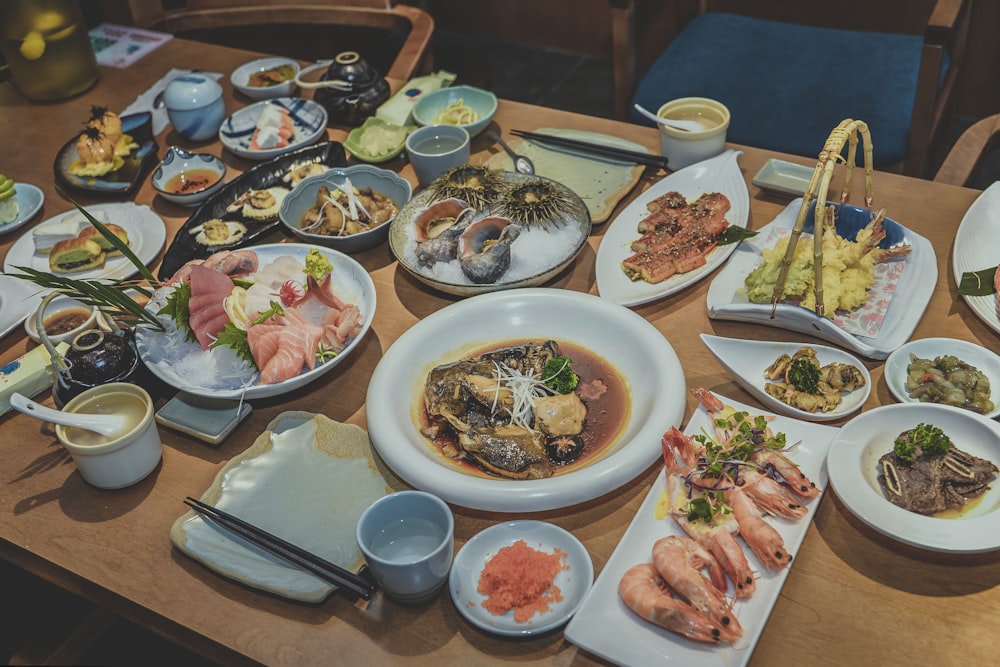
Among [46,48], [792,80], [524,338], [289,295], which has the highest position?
[46,48]

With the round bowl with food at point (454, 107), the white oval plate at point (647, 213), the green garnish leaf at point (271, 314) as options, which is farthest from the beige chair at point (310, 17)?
the green garnish leaf at point (271, 314)

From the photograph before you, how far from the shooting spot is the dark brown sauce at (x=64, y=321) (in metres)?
2.24

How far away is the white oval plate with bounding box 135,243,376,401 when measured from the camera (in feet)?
6.53

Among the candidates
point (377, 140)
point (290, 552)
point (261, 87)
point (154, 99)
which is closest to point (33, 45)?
point (154, 99)

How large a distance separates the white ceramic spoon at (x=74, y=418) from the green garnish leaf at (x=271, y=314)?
0.38 metres

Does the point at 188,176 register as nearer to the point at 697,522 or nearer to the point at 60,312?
the point at 60,312

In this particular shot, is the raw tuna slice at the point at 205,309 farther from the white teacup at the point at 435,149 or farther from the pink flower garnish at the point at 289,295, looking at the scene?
the white teacup at the point at 435,149

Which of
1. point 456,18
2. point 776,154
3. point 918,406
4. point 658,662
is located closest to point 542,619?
point 658,662

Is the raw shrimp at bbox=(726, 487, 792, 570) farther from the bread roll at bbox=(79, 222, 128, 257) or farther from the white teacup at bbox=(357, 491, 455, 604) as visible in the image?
the bread roll at bbox=(79, 222, 128, 257)

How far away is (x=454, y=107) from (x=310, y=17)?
1.26m

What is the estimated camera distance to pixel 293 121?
3.06 meters

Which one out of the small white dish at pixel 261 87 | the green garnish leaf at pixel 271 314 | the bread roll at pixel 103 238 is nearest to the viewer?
the green garnish leaf at pixel 271 314

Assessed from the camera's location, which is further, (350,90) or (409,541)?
(350,90)

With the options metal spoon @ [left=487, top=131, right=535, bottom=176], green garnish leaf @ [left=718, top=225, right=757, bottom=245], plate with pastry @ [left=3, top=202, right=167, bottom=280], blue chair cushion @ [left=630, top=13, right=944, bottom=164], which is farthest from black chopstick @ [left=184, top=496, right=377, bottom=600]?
blue chair cushion @ [left=630, top=13, right=944, bottom=164]
